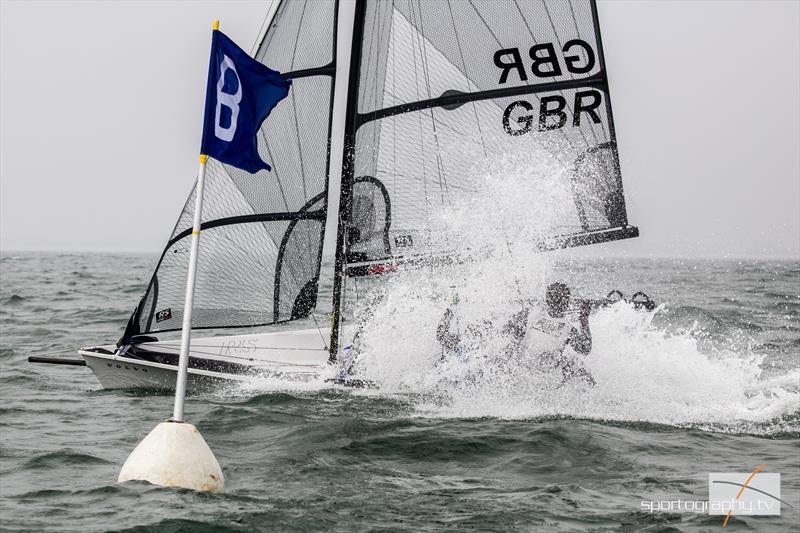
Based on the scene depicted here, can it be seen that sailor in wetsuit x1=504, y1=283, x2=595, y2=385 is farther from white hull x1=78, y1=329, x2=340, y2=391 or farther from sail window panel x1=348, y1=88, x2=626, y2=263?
white hull x1=78, y1=329, x2=340, y2=391

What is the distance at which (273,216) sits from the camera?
32.3 ft

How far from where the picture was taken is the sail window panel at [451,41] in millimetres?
9531

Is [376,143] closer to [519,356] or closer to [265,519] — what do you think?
[519,356]

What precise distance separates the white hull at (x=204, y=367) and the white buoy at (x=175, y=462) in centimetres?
331

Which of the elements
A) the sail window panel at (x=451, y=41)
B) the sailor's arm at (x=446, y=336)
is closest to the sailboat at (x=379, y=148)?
the sail window panel at (x=451, y=41)

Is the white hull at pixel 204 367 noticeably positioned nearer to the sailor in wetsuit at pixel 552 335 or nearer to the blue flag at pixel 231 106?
the sailor in wetsuit at pixel 552 335

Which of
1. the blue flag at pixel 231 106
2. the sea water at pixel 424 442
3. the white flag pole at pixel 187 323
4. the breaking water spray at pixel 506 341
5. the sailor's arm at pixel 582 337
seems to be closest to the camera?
the sea water at pixel 424 442

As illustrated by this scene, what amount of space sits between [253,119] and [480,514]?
3.86m

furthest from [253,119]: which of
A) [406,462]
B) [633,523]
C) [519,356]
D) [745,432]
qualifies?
[745,432]

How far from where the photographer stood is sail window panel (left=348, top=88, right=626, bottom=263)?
31.4 feet

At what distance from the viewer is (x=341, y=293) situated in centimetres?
963
